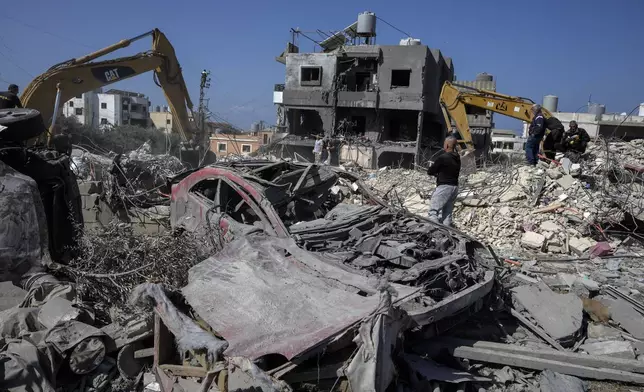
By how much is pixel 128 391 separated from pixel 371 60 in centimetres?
2264

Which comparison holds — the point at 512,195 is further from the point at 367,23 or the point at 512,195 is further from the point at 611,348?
the point at 367,23

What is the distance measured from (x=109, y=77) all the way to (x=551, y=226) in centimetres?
1076

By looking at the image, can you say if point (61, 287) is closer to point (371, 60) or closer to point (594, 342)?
point (594, 342)

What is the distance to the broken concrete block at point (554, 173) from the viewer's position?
1006 cm

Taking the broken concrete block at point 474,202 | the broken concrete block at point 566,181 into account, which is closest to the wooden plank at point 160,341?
the broken concrete block at point 474,202

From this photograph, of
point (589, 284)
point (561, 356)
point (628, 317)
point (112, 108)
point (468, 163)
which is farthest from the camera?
point (112, 108)

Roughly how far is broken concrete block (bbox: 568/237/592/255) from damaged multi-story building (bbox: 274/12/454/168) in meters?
13.4

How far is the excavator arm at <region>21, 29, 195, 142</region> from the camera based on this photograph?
9.88m

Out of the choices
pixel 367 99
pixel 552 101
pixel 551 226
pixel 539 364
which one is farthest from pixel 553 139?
pixel 552 101

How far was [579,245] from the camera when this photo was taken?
26.4 feet

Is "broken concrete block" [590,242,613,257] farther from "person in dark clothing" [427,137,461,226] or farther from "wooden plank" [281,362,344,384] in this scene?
"wooden plank" [281,362,344,384]

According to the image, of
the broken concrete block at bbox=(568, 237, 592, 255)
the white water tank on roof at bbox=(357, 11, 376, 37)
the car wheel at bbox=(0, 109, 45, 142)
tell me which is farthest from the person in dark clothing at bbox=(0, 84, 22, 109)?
the white water tank on roof at bbox=(357, 11, 376, 37)

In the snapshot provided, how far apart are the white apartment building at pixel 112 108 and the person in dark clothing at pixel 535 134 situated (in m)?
52.8

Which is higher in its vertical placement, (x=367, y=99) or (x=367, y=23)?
(x=367, y=23)
